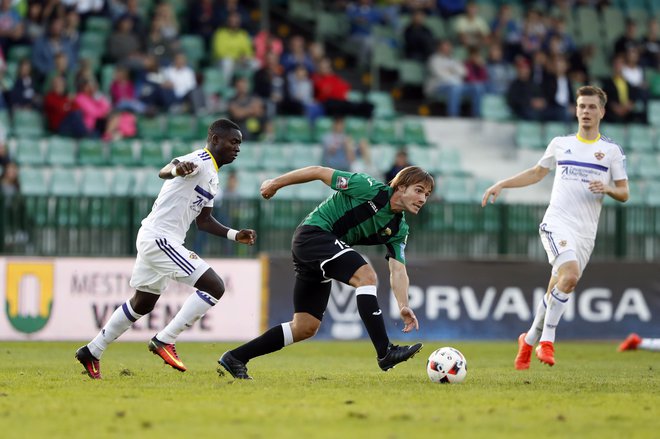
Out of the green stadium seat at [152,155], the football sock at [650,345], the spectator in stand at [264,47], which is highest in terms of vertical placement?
the spectator in stand at [264,47]

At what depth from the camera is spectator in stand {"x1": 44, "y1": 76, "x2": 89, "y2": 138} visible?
20.8 metres

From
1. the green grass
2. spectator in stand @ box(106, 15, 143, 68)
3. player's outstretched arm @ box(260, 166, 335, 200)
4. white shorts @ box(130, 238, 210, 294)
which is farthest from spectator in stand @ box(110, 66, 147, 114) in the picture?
player's outstretched arm @ box(260, 166, 335, 200)

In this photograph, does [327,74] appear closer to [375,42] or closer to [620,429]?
[375,42]

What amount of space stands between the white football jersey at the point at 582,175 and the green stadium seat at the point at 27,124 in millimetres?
11688

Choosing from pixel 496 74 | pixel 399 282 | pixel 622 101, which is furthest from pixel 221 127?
pixel 622 101

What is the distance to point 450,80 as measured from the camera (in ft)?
81.3

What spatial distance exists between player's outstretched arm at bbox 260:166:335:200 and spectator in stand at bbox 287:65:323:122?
42.2ft

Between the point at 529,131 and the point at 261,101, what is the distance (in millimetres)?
5739

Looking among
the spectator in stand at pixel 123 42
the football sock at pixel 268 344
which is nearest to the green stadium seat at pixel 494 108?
the spectator in stand at pixel 123 42

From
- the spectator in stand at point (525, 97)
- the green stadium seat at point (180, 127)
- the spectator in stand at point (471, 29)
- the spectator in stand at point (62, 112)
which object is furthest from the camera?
the spectator in stand at point (471, 29)

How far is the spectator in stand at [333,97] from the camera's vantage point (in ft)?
74.8

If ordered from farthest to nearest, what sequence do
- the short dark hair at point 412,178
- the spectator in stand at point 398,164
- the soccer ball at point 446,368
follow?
the spectator in stand at point 398,164, the soccer ball at point 446,368, the short dark hair at point 412,178

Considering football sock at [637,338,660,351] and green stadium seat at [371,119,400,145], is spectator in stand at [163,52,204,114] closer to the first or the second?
green stadium seat at [371,119,400,145]

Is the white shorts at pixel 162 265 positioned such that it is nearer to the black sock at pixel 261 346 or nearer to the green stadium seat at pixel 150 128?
the black sock at pixel 261 346
